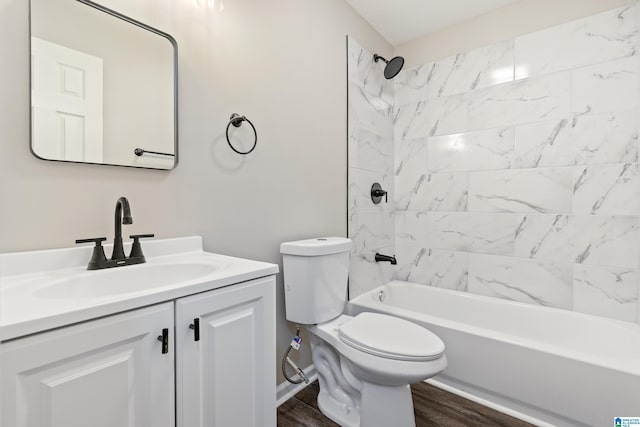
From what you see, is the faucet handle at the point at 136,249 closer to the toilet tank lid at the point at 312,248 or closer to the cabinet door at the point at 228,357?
the cabinet door at the point at 228,357

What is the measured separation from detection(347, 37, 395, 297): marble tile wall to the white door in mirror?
154 centimetres

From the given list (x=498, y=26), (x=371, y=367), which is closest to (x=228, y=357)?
(x=371, y=367)

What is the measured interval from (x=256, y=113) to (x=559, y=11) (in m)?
2.17

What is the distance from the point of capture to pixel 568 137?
1.99 m

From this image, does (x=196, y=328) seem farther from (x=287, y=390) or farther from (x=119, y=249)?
(x=287, y=390)

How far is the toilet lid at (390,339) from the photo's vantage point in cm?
129

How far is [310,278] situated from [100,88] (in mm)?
1184

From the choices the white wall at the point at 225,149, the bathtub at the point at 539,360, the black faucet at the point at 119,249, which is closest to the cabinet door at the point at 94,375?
the black faucet at the point at 119,249

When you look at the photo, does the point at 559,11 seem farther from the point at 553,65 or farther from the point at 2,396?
the point at 2,396

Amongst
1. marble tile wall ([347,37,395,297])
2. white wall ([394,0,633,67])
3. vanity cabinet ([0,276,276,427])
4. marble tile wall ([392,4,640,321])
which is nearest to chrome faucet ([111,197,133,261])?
vanity cabinet ([0,276,276,427])

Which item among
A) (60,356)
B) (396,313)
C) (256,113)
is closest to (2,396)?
(60,356)

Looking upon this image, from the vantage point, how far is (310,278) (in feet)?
5.14

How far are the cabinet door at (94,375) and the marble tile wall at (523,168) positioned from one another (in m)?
1.75

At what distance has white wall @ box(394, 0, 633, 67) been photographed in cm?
196
